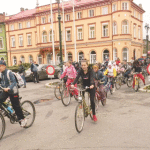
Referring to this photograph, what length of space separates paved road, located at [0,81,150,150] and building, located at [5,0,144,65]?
25.4 m

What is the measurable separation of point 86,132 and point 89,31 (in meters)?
31.3

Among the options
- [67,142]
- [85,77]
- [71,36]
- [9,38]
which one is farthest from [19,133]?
[9,38]

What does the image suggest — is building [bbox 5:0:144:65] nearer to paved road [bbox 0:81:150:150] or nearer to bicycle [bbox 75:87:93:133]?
paved road [bbox 0:81:150:150]

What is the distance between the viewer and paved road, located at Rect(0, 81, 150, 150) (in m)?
4.05

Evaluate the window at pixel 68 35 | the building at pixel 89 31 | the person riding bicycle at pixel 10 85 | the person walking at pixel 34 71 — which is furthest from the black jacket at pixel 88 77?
the window at pixel 68 35

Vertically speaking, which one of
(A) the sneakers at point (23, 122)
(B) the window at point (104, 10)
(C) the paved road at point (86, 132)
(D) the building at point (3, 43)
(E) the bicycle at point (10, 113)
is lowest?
(C) the paved road at point (86, 132)

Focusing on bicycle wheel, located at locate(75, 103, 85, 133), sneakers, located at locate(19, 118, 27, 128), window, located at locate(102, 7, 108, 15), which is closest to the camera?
bicycle wheel, located at locate(75, 103, 85, 133)

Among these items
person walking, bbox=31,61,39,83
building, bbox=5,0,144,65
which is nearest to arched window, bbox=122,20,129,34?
building, bbox=5,0,144,65

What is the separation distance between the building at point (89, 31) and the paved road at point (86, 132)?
25.4 m

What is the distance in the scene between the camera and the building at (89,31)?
3114 cm

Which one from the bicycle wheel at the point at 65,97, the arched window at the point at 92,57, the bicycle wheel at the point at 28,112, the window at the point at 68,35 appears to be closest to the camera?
the bicycle wheel at the point at 28,112

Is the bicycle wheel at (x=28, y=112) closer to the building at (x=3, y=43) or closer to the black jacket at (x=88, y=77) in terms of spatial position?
the black jacket at (x=88, y=77)

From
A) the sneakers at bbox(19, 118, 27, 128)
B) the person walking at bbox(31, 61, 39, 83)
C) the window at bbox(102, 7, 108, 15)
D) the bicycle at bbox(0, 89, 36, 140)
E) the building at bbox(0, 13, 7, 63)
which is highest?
the window at bbox(102, 7, 108, 15)

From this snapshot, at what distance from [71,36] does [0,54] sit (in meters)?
19.7
